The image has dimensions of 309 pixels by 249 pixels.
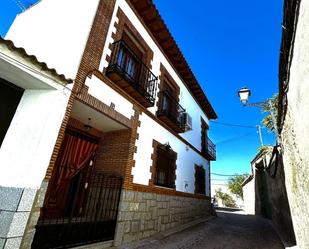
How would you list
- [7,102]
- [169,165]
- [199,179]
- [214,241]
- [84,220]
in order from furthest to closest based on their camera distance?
[199,179]
[169,165]
[214,241]
[84,220]
[7,102]

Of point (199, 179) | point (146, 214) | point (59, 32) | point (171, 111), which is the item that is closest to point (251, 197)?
point (199, 179)

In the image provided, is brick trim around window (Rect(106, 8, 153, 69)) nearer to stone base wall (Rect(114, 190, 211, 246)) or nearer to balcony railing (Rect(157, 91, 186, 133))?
balcony railing (Rect(157, 91, 186, 133))

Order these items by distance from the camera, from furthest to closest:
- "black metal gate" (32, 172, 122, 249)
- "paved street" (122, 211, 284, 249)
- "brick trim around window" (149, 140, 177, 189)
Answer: "brick trim around window" (149, 140, 177, 189) → "paved street" (122, 211, 284, 249) → "black metal gate" (32, 172, 122, 249)

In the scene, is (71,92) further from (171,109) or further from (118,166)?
(171,109)

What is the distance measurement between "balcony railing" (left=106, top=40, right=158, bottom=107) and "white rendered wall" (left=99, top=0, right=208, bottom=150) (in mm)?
256

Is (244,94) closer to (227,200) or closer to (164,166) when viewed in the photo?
(164,166)

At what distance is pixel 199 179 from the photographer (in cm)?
1052

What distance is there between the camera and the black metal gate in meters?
3.75

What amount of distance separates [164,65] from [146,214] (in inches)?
223

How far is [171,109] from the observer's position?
807cm

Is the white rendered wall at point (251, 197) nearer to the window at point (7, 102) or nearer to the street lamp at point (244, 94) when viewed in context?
the street lamp at point (244, 94)

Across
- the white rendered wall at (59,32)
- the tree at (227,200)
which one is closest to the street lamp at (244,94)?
the white rendered wall at (59,32)

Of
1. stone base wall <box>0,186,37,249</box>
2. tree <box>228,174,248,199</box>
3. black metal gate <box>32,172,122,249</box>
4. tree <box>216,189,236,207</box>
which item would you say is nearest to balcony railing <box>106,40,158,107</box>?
black metal gate <box>32,172,122,249</box>

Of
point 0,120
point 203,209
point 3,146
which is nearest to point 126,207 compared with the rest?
point 3,146
